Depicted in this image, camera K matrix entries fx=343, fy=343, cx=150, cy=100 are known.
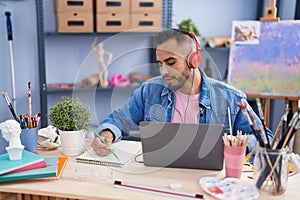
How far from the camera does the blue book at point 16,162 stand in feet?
3.62

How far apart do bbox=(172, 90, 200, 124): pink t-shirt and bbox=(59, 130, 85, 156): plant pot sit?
0.46 m

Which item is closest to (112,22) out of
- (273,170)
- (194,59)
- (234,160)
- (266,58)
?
(266,58)

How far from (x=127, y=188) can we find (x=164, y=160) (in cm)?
21

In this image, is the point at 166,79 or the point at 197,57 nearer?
the point at 197,57

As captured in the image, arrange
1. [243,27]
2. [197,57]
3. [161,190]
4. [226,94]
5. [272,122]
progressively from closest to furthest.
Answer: [161,190] → [197,57] → [226,94] → [243,27] → [272,122]

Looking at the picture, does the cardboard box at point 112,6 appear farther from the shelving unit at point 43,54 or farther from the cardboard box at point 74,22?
the shelving unit at point 43,54

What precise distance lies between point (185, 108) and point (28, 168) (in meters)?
0.77

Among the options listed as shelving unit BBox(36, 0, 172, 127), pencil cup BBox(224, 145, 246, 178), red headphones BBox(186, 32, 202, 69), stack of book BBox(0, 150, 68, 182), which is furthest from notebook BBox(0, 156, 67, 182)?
shelving unit BBox(36, 0, 172, 127)

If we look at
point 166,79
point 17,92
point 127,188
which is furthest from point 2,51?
point 127,188

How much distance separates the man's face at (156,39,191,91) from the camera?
1.45 m

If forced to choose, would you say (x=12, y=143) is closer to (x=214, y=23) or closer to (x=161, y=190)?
(x=161, y=190)

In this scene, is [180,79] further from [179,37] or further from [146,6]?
[146,6]

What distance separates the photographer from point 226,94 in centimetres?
161

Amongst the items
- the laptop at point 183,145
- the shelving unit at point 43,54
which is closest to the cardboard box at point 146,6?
the shelving unit at point 43,54
